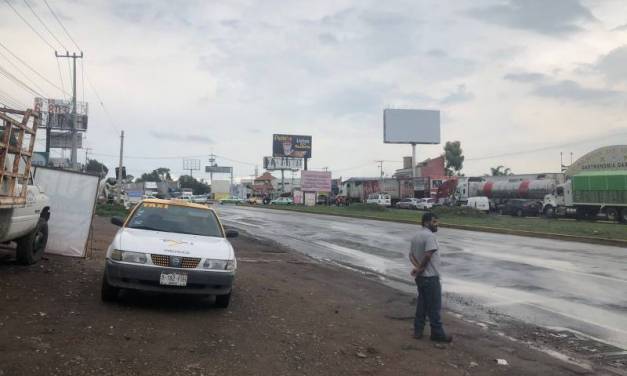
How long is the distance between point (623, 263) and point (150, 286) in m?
12.3

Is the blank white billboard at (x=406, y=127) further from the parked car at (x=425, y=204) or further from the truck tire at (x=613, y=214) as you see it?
the truck tire at (x=613, y=214)

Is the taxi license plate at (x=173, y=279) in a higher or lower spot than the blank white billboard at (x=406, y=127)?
lower

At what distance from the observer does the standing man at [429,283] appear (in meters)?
6.67

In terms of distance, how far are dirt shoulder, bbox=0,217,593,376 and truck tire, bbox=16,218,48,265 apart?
0.19 metres

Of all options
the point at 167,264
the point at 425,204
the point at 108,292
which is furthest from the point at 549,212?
the point at 108,292

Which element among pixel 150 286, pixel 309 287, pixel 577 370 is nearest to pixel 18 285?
pixel 150 286

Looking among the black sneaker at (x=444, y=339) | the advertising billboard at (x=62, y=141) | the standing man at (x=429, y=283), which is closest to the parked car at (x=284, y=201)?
the advertising billboard at (x=62, y=141)

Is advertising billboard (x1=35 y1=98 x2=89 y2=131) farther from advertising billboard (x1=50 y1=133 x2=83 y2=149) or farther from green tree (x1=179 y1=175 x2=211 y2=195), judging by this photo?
green tree (x1=179 y1=175 x2=211 y2=195)

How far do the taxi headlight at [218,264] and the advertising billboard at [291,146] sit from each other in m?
85.7

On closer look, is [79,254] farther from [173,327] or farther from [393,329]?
[393,329]

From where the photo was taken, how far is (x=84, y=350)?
522cm

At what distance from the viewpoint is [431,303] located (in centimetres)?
673

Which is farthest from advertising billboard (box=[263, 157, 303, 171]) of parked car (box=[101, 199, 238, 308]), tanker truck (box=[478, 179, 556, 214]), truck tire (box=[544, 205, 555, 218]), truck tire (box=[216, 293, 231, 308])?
truck tire (box=[216, 293, 231, 308])

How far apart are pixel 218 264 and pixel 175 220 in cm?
157
